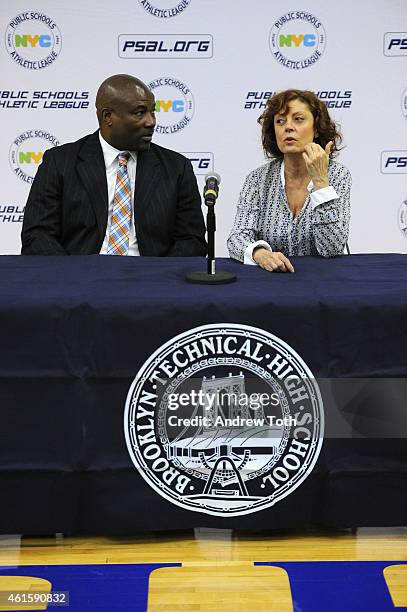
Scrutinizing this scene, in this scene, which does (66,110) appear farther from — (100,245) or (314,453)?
(314,453)

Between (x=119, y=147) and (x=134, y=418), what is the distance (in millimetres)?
1314

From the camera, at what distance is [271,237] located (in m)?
2.90

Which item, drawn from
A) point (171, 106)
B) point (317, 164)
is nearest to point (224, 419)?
point (317, 164)

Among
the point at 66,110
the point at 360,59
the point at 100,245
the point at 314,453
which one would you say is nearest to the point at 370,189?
the point at 360,59

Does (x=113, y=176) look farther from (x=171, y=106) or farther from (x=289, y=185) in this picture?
(x=171, y=106)

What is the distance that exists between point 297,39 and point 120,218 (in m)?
2.00

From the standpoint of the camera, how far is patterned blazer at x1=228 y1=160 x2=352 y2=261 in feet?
8.90

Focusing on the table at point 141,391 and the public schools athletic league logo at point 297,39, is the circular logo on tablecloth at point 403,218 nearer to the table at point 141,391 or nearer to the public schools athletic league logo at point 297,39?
the public schools athletic league logo at point 297,39

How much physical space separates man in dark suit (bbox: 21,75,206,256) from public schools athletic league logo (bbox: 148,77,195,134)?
1.44m

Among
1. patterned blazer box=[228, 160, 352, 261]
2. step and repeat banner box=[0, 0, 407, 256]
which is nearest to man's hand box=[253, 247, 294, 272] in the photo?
patterned blazer box=[228, 160, 352, 261]

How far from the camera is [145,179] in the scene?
3.13 meters

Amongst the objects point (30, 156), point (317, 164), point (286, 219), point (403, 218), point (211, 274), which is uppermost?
point (30, 156)

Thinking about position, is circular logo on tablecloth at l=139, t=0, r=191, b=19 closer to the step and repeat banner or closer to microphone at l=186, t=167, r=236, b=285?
the step and repeat banner

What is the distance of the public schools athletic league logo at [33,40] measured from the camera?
4.55 metres
